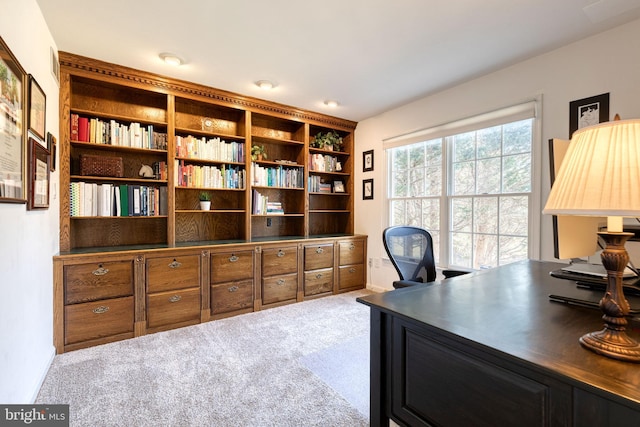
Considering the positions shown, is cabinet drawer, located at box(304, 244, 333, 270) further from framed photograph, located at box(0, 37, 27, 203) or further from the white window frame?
framed photograph, located at box(0, 37, 27, 203)

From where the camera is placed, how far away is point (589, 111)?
7.55 feet

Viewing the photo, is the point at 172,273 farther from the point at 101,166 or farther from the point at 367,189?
the point at 367,189

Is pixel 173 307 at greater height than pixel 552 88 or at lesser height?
lesser

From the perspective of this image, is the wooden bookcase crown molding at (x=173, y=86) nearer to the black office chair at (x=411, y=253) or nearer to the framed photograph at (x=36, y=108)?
the framed photograph at (x=36, y=108)

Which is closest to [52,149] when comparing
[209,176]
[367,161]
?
[209,176]

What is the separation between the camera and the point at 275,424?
5.24 feet

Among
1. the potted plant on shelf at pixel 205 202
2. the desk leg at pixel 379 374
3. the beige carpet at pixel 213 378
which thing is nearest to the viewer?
the desk leg at pixel 379 374

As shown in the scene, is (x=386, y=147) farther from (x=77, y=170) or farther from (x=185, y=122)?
(x=77, y=170)

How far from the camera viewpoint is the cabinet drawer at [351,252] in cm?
408

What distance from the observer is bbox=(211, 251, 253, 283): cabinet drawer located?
10.1 feet

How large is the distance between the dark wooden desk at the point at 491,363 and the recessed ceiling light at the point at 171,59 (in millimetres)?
2602

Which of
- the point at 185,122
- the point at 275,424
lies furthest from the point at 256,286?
the point at 185,122

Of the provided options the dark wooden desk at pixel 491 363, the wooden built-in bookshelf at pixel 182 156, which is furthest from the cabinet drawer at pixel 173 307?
the dark wooden desk at pixel 491 363

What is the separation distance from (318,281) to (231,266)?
3.91 ft
